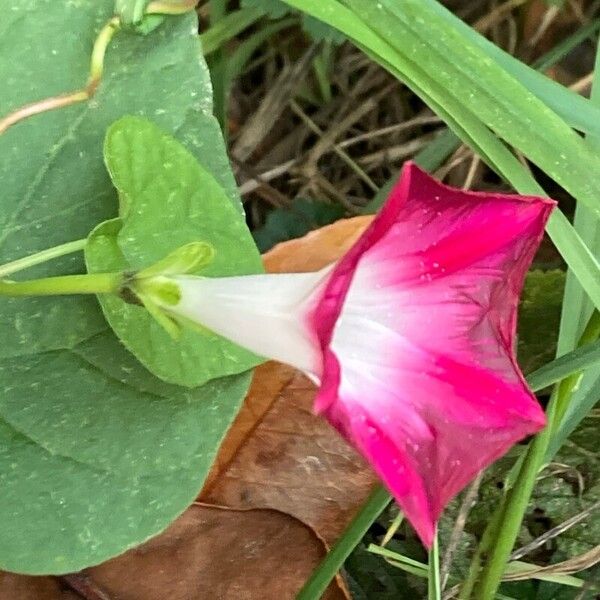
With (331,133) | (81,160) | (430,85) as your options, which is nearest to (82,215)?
(81,160)

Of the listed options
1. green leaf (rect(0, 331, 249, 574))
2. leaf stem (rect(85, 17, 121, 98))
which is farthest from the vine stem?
green leaf (rect(0, 331, 249, 574))

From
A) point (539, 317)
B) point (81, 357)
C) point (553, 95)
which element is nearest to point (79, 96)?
point (81, 357)

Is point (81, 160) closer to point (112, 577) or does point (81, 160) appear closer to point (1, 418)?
point (1, 418)

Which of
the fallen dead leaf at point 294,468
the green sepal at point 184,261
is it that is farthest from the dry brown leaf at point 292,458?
the green sepal at point 184,261

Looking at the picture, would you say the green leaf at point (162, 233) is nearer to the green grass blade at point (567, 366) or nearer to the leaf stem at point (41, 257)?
the leaf stem at point (41, 257)

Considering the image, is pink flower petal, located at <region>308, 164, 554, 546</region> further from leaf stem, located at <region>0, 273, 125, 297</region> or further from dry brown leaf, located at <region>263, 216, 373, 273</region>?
dry brown leaf, located at <region>263, 216, 373, 273</region>
